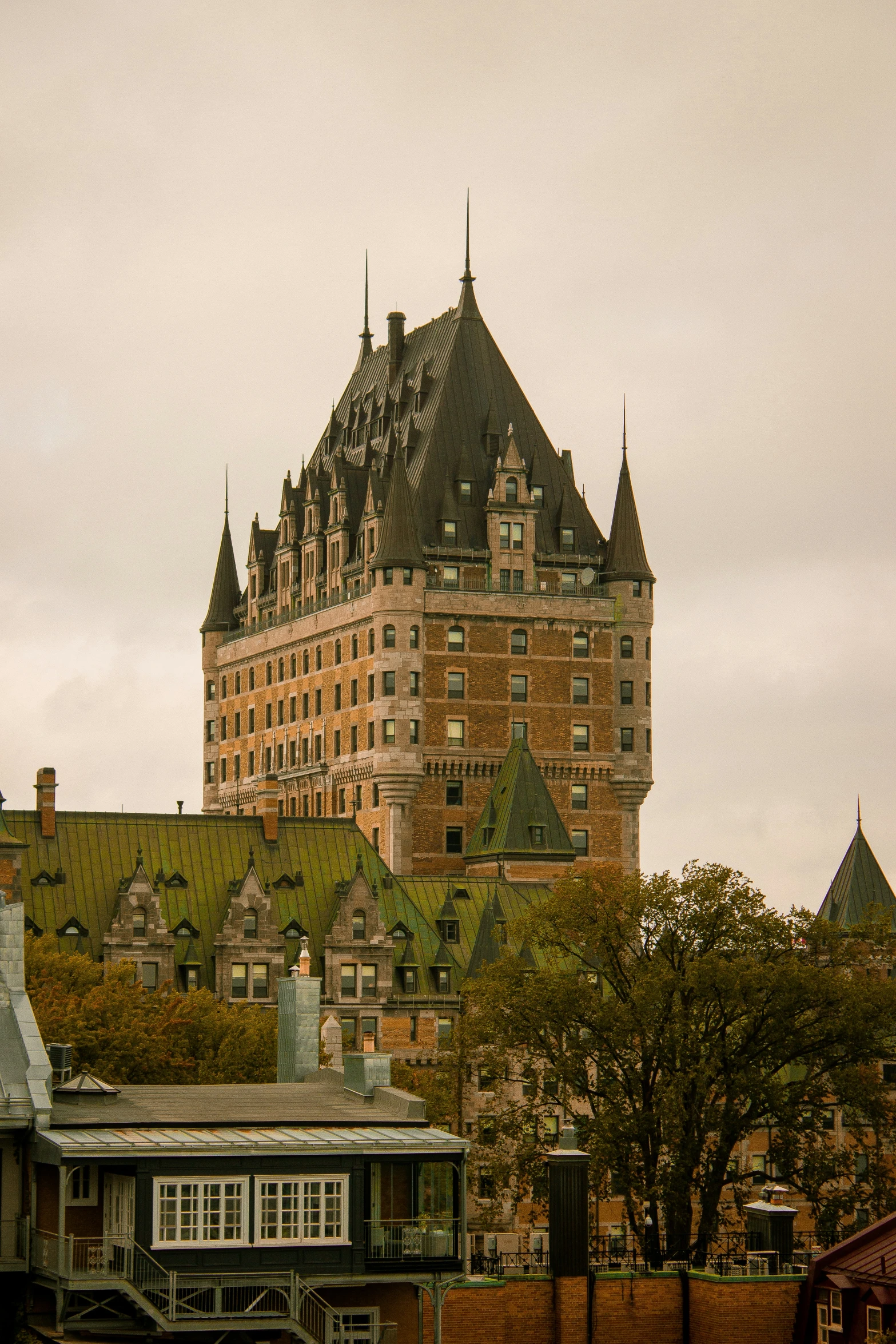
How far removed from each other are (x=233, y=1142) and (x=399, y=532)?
106 meters

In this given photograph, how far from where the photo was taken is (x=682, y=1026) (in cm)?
9238

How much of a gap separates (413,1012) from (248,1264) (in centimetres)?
7027

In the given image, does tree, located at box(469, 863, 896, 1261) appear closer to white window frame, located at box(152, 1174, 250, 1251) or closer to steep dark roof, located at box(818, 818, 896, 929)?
white window frame, located at box(152, 1174, 250, 1251)

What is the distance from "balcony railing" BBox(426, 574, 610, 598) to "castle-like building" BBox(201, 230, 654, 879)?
0.49ft

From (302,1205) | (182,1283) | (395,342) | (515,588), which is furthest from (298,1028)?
(395,342)

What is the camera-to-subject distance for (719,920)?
96062 mm

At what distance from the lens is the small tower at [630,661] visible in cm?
16975

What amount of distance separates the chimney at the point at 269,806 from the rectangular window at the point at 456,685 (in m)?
21.1

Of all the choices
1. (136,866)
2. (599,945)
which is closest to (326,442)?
(136,866)

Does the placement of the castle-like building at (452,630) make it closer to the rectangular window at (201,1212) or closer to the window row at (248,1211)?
the window row at (248,1211)

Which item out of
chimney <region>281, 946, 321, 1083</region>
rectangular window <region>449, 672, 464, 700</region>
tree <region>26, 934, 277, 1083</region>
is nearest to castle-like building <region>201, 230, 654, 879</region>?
rectangular window <region>449, 672, 464, 700</region>

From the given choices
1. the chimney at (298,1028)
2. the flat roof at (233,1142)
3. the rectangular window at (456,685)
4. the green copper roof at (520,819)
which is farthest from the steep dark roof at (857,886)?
the flat roof at (233,1142)

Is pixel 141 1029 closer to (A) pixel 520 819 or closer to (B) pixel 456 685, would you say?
(A) pixel 520 819

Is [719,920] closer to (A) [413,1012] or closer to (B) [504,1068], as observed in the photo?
(B) [504,1068]
